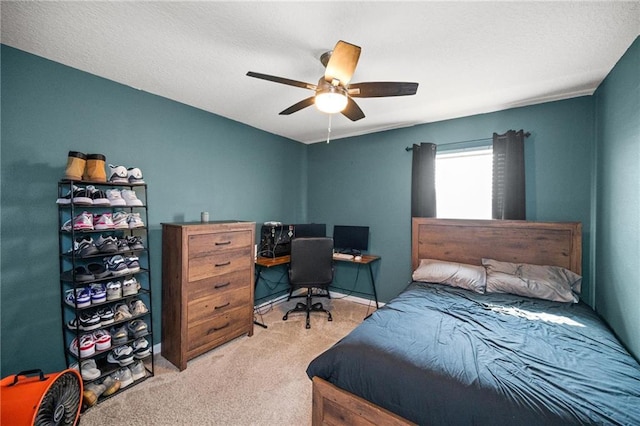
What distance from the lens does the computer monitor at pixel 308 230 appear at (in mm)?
3613

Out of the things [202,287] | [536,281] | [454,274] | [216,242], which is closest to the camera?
[536,281]

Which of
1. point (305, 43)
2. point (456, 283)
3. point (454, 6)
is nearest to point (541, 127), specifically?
point (456, 283)

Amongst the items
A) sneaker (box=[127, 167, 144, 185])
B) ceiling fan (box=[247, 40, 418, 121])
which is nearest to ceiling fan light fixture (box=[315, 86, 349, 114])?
ceiling fan (box=[247, 40, 418, 121])

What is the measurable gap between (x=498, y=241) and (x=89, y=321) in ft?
11.9

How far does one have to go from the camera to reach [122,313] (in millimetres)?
1941

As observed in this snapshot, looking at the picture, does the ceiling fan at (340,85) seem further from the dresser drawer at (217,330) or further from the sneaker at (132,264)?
the dresser drawer at (217,330)

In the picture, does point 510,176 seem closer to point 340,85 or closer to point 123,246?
point 340,85

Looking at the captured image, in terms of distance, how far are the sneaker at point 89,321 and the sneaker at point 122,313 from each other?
120 mm

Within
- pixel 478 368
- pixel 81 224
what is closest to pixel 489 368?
pixel 478 368

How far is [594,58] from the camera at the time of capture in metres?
1.80

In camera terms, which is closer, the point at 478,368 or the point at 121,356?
the point at 478,368

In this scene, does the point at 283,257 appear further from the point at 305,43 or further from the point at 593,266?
the point at 593,266

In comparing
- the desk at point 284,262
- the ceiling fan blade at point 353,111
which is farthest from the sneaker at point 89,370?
the ceiling fan blade at point 353,111

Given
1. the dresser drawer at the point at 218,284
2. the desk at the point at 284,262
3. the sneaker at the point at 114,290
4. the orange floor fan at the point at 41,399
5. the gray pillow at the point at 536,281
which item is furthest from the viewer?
the desk at the point at 284,262
